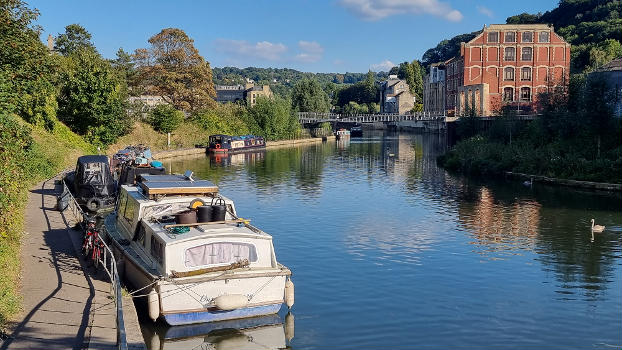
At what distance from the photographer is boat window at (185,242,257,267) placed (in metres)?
16.8

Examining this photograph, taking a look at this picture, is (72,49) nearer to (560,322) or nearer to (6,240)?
(6,240)

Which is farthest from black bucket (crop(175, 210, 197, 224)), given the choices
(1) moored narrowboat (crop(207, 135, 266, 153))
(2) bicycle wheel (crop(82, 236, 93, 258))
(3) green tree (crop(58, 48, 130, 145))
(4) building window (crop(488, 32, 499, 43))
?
(4) building window (crop(488, 32, 499, 43))

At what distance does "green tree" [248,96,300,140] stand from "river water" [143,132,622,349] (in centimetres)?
5504

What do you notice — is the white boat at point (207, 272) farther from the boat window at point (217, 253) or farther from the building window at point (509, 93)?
the building window at point (509, 93)

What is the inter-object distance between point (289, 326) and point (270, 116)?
8785 centimetres

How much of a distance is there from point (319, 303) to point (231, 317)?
383 cm

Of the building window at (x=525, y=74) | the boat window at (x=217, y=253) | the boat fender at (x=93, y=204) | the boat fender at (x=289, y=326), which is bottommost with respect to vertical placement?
the boat fender at (x=289, y=326)

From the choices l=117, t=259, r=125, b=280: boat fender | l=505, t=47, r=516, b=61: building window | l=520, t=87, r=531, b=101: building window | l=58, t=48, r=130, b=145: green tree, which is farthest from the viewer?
l=520, t=87, r=531, b=101: building window

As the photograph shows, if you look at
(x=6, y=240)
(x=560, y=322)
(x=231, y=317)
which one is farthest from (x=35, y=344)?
(x=560, y=322)

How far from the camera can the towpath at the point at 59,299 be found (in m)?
13.1

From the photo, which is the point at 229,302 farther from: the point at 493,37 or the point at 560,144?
the point at 493,37

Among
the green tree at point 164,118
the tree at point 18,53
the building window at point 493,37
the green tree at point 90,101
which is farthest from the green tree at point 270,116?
the tree at point 18,53

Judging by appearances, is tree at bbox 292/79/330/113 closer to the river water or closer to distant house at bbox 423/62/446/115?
distant house at bbox 423/62/446/115

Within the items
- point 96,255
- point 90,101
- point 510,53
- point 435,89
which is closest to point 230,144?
point 90,101
